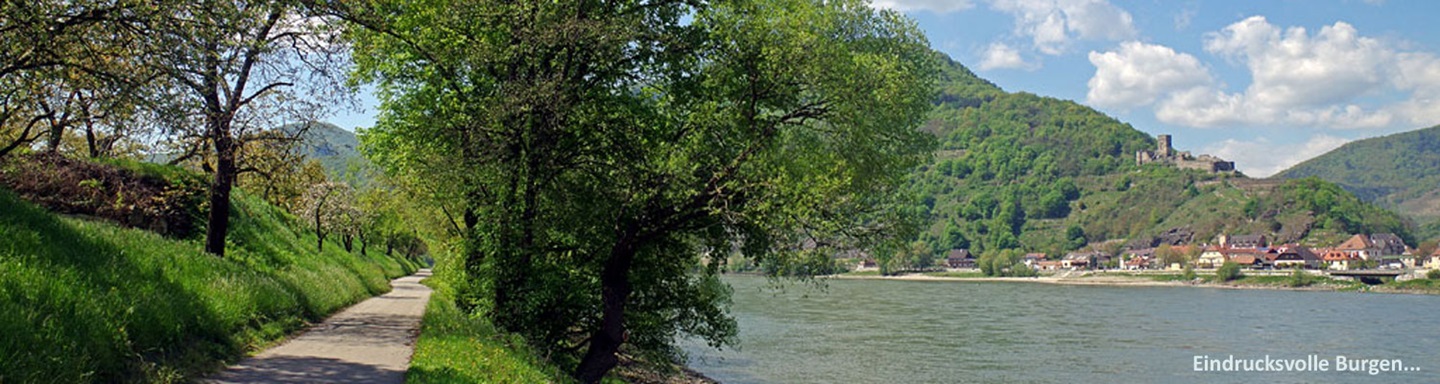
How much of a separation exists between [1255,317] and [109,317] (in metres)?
78.8

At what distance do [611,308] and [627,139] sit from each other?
3.72 metres

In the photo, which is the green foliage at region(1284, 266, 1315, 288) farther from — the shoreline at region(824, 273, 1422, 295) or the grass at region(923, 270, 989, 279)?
the grass at region(923, 270, 989, 279)

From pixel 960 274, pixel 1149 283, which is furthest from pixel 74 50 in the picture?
pixel 960 274

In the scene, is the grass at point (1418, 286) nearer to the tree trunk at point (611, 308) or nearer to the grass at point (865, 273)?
the grass at point (865, 273)

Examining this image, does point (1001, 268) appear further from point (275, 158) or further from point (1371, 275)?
point (275, 158)

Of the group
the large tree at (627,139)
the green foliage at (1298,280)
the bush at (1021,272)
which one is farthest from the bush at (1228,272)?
the large tree at (627,139)

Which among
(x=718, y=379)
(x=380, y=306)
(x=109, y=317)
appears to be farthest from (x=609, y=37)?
(x=718, y=379)

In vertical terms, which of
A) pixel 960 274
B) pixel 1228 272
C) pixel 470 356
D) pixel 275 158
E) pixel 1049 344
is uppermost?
pixel 275 158

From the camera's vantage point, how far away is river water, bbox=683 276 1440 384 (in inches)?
1389

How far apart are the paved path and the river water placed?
10662mm

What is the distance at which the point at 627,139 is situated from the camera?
59.3 ft

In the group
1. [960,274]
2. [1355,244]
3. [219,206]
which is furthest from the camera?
[1355,244]

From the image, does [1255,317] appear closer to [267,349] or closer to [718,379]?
[718,379]

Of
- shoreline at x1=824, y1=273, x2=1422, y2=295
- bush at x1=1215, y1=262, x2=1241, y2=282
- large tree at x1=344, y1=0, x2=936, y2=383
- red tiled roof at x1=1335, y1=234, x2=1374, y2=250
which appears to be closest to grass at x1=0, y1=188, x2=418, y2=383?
large tree at x1=344, y1=0, x2=936, y2=383
